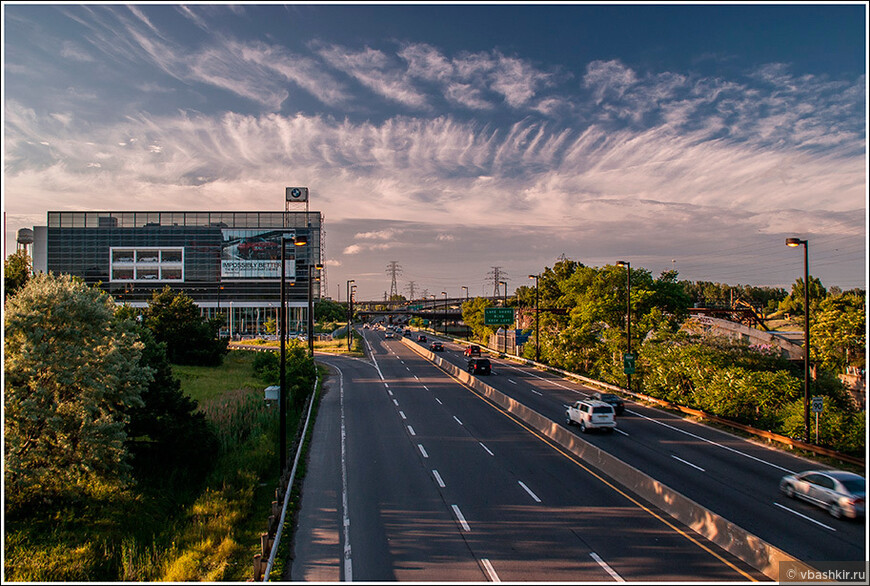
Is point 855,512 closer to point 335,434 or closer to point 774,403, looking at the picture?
point 774,403

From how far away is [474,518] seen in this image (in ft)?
52.1

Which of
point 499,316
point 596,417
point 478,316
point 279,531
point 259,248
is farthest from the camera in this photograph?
point 259,248

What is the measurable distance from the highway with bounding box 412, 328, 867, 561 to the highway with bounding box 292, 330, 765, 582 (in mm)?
2350

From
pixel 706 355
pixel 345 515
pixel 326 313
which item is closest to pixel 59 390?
pixel 345 515

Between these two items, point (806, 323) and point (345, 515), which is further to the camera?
point (806, 323)

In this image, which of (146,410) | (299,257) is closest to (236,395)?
(146,410)

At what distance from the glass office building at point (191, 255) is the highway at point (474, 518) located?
93.5m

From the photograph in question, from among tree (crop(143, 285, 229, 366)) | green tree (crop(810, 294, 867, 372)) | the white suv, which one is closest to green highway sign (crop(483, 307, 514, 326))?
tree (crop(143, 285, 229, 366))

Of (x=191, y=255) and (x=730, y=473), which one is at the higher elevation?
(x=191, y=255)

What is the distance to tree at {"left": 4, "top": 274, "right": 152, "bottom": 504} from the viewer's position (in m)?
15.3

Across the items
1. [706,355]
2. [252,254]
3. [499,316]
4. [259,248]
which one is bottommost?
[706,355]

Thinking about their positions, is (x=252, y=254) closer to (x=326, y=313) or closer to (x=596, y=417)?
(x=326, y=313)

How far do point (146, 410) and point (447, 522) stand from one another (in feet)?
51.1

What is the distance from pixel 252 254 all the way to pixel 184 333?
64772 millimetres
